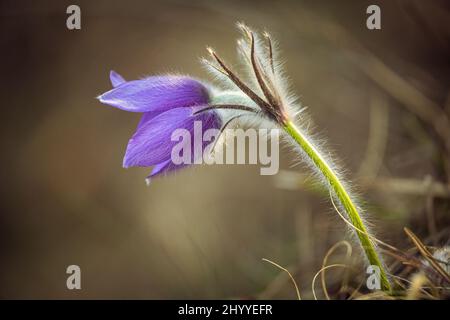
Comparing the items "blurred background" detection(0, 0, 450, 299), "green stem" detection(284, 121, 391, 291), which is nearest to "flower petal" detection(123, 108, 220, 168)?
"green stem" detection(284, 121, 391, 291)

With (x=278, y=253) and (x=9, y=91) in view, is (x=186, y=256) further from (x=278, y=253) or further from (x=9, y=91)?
(x=9, y=91)

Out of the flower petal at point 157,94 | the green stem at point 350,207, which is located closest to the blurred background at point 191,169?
the green stem at point 350,207

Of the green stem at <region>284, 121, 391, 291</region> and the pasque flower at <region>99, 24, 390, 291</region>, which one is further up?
the pasque flower at <region>99, 24, 390, 291</region>

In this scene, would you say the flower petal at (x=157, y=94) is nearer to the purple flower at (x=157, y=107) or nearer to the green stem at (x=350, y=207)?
Result: the purple flower at (x=157, y=107)

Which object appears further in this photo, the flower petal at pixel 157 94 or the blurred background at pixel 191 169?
the blurred background at pixel 191 169

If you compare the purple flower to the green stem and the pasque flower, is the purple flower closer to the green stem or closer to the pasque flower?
the pasque flower

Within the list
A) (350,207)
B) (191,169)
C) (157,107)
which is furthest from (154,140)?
(191,169)
